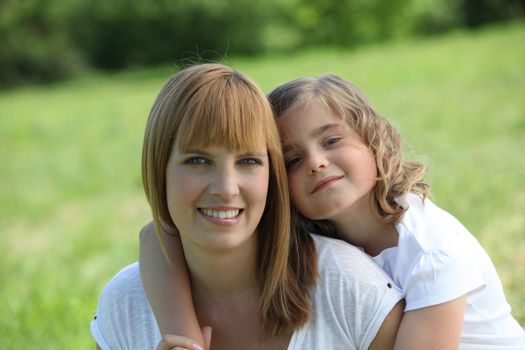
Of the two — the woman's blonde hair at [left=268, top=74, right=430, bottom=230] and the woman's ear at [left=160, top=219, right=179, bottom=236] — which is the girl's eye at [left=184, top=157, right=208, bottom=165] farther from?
the woman's blonde hair at [left=268, top=74, right=430, bottom=230]

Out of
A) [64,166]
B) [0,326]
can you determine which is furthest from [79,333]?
[64,166]

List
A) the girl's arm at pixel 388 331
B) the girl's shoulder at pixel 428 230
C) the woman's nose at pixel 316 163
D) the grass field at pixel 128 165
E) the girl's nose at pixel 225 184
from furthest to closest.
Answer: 1. the grass field at pixel 128 165
2. the woman's nose at pixel 316 163
3. the girl's shoulder at pixel 428 230
4. the girl's arm at pixel 388 331
5. the girl's nose at pixel 225 184

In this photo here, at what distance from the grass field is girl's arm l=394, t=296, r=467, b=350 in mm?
1057

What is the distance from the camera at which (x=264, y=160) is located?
7.55 ft

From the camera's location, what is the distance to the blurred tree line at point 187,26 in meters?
27.4

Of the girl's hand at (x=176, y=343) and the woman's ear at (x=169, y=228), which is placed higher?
the woman's ear at (x=169, y=228)

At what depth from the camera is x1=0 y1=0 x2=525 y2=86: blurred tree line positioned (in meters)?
27.4

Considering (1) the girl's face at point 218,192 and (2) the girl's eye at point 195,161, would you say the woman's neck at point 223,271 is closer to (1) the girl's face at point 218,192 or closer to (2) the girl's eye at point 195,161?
(1) the girl's face at point 218,192

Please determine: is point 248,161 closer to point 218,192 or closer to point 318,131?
point 218,192

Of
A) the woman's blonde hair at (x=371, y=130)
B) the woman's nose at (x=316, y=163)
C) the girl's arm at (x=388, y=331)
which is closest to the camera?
the girl's arm at (x=388, y=331)

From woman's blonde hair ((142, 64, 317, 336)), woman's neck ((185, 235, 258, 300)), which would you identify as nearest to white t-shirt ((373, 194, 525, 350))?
woman's blonde hair ((142, 64, 317, 336))

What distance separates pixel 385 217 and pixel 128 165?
860 centimetres

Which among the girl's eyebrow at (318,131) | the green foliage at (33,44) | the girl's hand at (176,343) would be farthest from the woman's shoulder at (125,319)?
the green foliage at (33,44)

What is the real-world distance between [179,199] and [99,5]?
29098mm
